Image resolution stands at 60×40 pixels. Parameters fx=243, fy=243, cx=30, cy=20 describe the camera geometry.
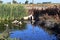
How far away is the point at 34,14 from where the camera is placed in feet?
97.8

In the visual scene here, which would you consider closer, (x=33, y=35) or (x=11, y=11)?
(x=33, y=35)

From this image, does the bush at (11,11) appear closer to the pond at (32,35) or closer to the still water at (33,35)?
the pond at (32,35)

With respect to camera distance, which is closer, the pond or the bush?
the pond

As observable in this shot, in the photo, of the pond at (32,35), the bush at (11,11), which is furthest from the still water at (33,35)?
the bush at (11,11)

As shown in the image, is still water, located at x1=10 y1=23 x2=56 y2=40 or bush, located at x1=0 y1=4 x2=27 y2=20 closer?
still water, located at x1=10 y1=23 x2=56 y2=40

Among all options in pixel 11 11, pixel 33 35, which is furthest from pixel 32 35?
pixel 11 11

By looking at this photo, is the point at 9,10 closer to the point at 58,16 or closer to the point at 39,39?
the point at 58,16

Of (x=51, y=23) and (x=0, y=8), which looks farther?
(x=0, y=8)

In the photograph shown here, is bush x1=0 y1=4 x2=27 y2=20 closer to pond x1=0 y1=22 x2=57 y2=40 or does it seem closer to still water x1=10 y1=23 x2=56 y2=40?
pond x1=0 y1=22 x2=57 y2=40

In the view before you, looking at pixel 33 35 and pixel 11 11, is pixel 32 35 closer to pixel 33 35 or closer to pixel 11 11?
pixel 33 35

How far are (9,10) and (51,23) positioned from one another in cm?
687

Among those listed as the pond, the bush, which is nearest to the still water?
the pond

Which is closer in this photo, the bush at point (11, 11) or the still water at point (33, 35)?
the still water at point (33, 35)

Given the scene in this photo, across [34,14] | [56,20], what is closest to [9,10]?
[34,14]
